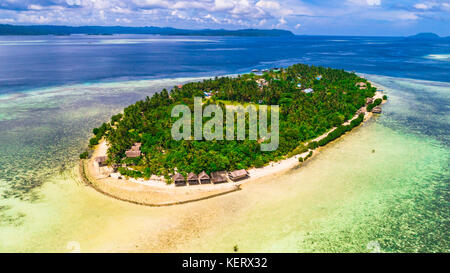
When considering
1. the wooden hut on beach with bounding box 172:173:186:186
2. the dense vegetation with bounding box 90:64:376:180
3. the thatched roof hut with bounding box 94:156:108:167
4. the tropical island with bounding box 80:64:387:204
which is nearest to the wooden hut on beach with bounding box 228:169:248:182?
the tropical island with bounding box 80:64:387:204

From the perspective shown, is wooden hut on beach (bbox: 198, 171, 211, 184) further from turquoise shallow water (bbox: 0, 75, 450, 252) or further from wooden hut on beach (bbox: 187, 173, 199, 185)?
turquoise shallow water (bbox: 0, 75, 450, 252)

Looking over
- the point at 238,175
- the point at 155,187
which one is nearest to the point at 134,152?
the point at 155,187

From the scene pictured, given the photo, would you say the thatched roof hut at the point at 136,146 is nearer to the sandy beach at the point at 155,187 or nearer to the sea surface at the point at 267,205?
the sandy beach at the point at 155,187

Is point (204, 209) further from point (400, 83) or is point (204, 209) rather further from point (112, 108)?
point (400, 83)

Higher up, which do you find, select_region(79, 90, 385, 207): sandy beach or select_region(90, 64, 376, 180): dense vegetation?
select_region(90, 64, 376, 180): dense vegetation

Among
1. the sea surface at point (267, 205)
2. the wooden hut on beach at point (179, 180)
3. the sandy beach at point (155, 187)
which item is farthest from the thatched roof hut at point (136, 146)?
the wooden hut on beach at point (179, 180)
